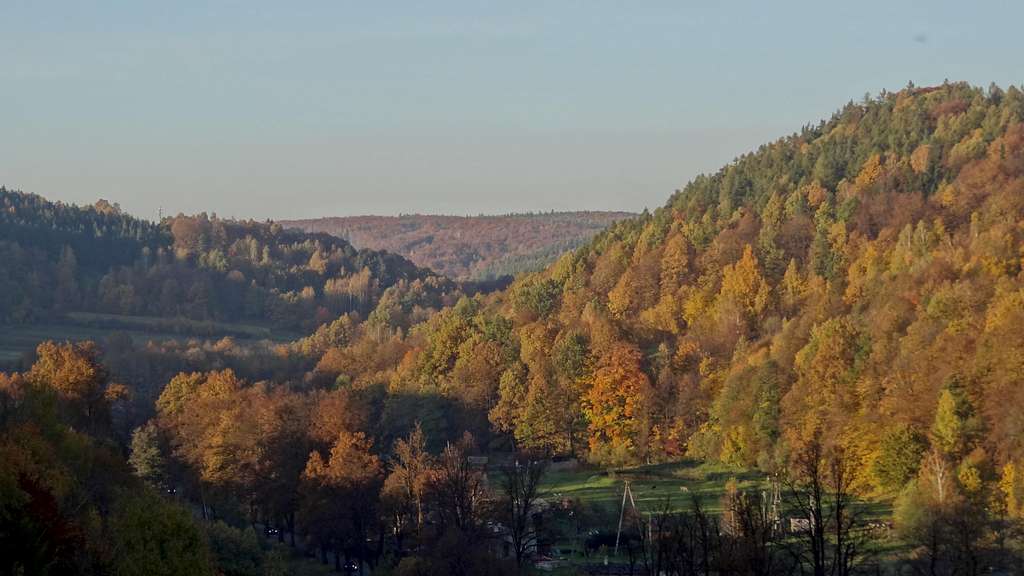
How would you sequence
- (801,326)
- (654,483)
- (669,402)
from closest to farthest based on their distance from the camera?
(654,483) < (669,402) < (801,326)

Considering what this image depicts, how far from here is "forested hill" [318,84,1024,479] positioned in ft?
220

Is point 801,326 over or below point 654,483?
over

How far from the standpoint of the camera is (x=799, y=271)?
104 m

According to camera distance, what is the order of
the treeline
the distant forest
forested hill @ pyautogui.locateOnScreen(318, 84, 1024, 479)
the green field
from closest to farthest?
1. the distant forest
2. the treeline
3. the green field
4. forested hill @ pyautogui.locateOnScreen(318, 84, 1024, 479)

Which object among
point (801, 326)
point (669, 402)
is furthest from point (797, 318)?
point (669, 402)

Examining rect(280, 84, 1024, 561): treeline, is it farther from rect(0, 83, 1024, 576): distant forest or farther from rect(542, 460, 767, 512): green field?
rect(542, 460, 767, 512): green field

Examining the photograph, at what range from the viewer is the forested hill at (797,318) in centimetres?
6694

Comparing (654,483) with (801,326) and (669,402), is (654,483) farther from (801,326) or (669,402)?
(801,326)

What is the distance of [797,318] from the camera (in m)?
93.0

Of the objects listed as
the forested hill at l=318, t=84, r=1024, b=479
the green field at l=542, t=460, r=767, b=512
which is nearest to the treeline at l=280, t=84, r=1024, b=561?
the forested hill at l=318, t=84, r=1024, b=479

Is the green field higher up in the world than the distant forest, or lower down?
lower down

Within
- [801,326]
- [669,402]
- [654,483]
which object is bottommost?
[654,483]

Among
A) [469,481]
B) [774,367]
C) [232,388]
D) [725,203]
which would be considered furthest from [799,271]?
[469,481]

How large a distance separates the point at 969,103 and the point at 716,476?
61.2 metres
